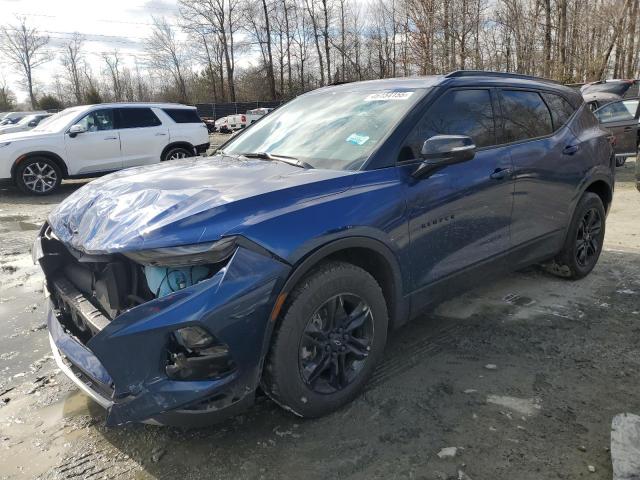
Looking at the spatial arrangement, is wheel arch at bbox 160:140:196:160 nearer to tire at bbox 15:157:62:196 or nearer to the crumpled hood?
tire at bbox 15:157:62:196

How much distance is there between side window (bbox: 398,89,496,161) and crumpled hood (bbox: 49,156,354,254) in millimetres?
568

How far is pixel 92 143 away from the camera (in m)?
10.6

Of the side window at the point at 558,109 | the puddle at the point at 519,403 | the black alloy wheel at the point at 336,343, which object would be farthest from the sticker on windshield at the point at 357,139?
the side window at the point at 558,109

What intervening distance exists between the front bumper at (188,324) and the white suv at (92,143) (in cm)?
Answer: 945

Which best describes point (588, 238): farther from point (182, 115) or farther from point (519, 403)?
point (182, 115)

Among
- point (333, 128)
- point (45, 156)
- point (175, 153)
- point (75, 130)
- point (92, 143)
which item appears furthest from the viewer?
point (175, 153)

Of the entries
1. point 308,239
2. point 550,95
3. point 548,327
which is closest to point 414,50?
point 550,95

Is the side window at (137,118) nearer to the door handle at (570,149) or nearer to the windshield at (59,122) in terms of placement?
the windshield at (59,122)

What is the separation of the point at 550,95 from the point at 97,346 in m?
4.03

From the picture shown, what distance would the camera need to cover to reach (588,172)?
14.6 ft

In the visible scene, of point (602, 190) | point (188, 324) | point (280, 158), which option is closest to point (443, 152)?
point (280, 158)

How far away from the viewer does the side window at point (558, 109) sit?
14.0 ft

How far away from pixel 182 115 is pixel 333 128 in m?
9.60

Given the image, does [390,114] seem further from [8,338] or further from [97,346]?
[8,338]
